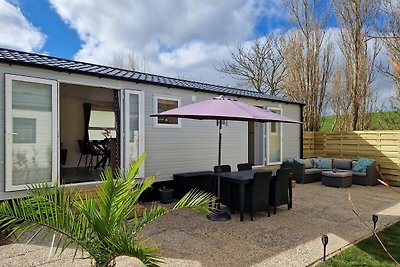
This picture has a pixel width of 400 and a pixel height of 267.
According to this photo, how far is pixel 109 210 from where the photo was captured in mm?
2242

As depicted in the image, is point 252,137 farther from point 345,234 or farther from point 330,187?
point 345,234

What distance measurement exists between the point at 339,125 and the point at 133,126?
36.9 ft

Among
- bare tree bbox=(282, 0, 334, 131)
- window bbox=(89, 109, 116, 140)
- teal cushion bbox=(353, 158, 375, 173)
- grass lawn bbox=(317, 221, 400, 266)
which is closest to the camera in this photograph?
grass lawn bbox=(317, 221, 400, 266)

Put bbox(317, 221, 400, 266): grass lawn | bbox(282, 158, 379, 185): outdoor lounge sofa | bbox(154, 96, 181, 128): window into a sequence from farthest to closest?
bbox(282, 158, 379, 185): outdoor lounge sofa
bbox(154, 96, 181, 128): window
bbox(317, 221, 400, 266): grass lawn

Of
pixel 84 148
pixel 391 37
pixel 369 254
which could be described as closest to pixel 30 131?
pixel 84 148

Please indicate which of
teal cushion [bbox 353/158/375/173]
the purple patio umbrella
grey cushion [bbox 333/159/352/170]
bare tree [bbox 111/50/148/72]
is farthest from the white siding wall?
bare tree [bbox 111/50/148/72]

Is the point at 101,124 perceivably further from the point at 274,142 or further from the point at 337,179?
the point at 337,179

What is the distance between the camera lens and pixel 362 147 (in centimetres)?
973

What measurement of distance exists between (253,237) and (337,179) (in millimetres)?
5188

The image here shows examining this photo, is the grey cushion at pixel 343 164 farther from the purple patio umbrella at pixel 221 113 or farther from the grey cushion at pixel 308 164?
the purple patio umbrella at pixel 221 113

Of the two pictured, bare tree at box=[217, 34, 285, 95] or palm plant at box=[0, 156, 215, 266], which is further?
bare tree at box=[217, 34, 285, 95]

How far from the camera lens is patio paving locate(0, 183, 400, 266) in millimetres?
3502

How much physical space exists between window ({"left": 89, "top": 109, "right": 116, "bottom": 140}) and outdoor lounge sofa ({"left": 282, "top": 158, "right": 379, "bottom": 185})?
21.6 feet

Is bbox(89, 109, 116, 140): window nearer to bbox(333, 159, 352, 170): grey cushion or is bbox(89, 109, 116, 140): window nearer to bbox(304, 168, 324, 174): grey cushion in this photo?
bbox(304, 168, 324, 174): grey cushion
